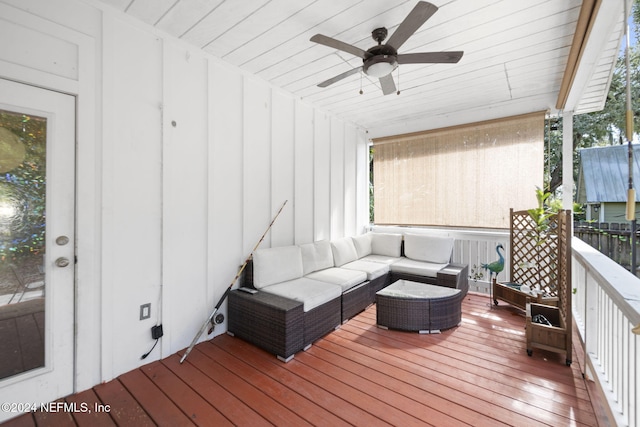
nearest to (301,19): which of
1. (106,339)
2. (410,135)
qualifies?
(106,339)

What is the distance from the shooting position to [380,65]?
7.11 feet

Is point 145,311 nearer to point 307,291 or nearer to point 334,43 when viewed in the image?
point 307,291

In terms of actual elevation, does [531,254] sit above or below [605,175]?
below

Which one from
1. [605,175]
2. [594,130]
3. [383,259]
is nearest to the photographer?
[383,259]

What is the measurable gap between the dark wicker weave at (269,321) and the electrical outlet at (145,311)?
2.40 feet

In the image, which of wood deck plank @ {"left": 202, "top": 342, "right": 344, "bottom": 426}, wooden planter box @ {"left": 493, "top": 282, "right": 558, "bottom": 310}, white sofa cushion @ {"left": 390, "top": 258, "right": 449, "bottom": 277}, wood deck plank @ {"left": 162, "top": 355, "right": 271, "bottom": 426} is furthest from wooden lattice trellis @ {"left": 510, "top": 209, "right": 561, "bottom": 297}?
wood deck plank @ {"left": 162, "top": 355, "right": 271, "bottom": 426}

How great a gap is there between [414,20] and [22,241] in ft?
9.52

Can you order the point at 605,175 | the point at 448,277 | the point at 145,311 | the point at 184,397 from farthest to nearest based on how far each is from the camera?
the point at 605,175 < the point at 448,277 < the point at 145,311 < the point at 184,397

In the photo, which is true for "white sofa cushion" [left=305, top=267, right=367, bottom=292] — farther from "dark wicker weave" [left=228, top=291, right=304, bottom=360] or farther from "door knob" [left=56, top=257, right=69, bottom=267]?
"door knob" [left=56, top=257, right=69, bottom=267]

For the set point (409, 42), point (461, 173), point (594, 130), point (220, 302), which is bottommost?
point (220, 302)

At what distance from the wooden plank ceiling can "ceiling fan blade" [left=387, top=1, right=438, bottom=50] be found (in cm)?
34

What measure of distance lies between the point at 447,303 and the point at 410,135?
10.2 feet

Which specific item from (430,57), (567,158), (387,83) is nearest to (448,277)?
(567,158)

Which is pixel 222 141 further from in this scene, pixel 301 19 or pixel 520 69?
pixel 520 69
